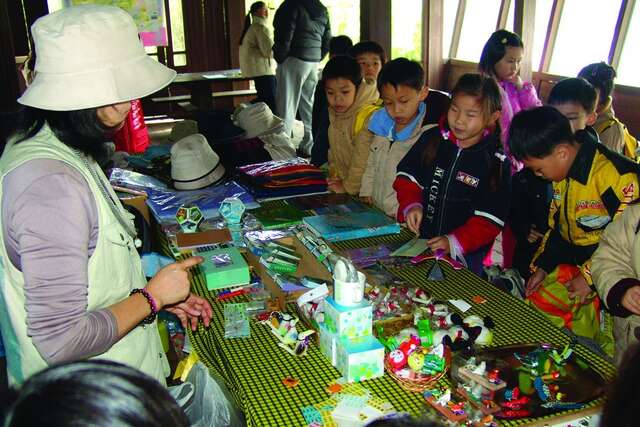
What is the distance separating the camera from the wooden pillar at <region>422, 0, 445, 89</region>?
27.2ft

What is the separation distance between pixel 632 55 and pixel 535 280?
454 cm

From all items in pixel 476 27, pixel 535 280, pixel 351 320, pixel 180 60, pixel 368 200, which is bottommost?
pixel 180 60

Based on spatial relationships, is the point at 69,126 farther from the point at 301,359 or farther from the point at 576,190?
the point at 576,190

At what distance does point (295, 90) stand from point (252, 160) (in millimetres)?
3521

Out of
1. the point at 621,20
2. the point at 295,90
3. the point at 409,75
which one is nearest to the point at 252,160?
the point at 409,75

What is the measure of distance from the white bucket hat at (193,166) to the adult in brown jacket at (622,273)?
1.93 meters

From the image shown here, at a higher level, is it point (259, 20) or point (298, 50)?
point (259, 20)

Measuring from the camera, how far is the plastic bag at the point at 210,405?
1908mm

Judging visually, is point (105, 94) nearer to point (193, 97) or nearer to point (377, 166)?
point (377, 166)

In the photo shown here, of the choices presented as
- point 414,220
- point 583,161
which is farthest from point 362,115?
point 583,161

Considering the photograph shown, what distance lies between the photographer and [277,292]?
1.88 meters

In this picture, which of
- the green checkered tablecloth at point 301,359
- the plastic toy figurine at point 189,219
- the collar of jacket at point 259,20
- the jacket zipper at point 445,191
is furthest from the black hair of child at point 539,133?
the collar of jacket at point 259,20

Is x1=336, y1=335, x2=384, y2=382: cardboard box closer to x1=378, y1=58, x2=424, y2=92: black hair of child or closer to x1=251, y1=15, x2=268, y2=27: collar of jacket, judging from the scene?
x1=378, y1=58, x2=424, y2=92: black hair of child

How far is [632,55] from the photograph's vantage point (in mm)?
5898
